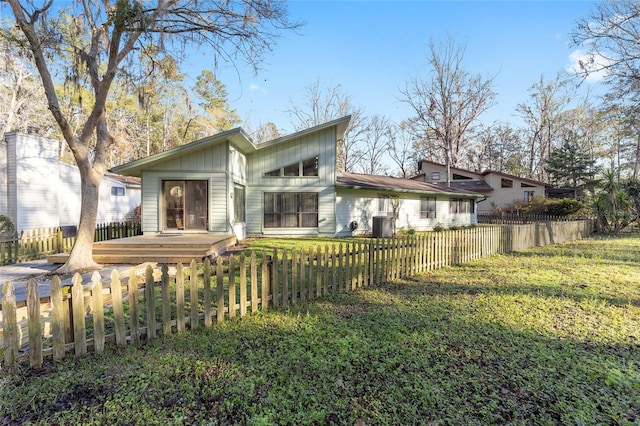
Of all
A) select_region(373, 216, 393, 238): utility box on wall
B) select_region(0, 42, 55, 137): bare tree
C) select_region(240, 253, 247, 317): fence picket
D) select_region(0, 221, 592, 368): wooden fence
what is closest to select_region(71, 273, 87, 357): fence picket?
select_region(0, 221, 592, 368): wooden fence

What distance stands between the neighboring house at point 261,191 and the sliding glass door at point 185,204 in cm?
3

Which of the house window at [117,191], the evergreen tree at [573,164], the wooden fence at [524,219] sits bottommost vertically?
the wooden fence at [524,219]

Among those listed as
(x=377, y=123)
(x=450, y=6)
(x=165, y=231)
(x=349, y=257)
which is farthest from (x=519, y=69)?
(x=377, y=123)

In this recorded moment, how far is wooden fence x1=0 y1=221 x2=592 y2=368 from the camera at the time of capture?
293 cm

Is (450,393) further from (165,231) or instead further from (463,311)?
(165,231)

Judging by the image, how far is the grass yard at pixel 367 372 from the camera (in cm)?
235

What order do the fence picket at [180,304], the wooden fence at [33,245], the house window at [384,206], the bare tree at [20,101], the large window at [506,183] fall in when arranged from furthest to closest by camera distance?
the large window at [506,183]
the bare tree at [20,101]
the house window at [384,206]
the wooden fence at [33,245]
the fence picket at [180,304]

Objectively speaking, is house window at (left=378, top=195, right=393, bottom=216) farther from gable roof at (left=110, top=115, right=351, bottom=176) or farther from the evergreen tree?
the evergreen tree

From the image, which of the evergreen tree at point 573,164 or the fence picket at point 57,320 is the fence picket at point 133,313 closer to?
the fence picket at point 57,320

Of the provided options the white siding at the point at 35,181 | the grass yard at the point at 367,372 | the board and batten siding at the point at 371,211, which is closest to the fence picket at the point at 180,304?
the grass yard at the point at 367,372

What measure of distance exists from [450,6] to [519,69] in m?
4.61

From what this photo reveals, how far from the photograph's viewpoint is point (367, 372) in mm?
2904

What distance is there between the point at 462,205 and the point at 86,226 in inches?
866

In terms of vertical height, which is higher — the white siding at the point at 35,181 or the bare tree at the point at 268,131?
the bare tree at the point at 268,131
